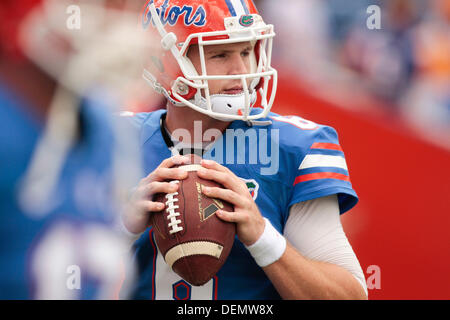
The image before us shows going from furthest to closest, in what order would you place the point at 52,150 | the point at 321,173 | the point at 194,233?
the point at 321,173 < the point at 194,233 < the point at 52,150

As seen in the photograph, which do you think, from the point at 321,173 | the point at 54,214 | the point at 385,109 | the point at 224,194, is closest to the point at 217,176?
the point at 224,194

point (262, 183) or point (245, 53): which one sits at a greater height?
point (245, 53)

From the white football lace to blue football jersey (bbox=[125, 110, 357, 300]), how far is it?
0.23 meters

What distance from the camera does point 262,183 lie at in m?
1.33

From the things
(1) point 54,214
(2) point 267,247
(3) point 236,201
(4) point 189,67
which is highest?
(4) point 189,67

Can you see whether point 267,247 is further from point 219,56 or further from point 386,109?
point 386,109

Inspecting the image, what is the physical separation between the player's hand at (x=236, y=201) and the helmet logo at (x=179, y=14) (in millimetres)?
399

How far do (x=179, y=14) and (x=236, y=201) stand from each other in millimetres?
536

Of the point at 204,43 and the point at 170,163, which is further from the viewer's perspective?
the point at 204,43

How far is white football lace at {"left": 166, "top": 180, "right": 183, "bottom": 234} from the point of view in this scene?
112 cm

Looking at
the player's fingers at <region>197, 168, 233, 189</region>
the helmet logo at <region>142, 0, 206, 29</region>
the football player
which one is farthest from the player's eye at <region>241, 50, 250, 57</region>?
the player's fingers at <region>197, 168, 233, 189</region>

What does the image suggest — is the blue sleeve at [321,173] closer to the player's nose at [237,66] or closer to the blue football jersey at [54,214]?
the player's nose at [237,66]

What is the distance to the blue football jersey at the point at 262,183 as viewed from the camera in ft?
4.28

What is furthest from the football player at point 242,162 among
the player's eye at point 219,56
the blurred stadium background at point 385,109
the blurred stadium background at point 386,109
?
the blurred stadium background at point 386,109
